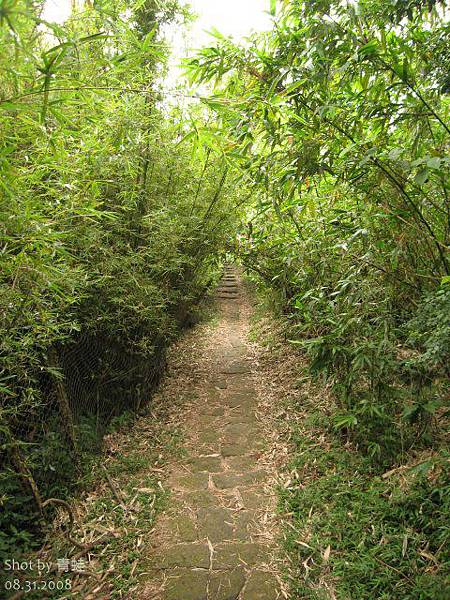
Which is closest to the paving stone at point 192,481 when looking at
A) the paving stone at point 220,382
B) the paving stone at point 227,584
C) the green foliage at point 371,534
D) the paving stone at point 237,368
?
the green foliage at point 371,534

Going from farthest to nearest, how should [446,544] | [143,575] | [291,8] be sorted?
[143,575] < [291,8] < [446,544]

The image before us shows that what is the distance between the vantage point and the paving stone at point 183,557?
223cm

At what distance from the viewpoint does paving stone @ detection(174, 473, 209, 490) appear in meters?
2.97

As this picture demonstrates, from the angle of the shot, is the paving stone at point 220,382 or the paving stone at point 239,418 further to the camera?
the paving stone at point 220,382

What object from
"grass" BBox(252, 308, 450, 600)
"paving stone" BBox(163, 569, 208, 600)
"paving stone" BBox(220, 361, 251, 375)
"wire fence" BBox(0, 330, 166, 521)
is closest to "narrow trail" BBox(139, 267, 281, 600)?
"paving stone" BBox(163, 569, 208, 600)

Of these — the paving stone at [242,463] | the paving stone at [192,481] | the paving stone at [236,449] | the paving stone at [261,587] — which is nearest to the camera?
the paving stone at [261,587]

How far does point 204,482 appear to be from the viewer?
3.02 meters

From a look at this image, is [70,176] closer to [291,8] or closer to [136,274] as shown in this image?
[136,274]

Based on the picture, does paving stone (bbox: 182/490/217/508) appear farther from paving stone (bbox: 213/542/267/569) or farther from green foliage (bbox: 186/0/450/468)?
green foliage (bbox: 186/0/450/468)

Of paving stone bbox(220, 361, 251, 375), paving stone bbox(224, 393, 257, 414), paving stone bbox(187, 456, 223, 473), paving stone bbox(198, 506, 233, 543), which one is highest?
paving stone bbox(220, 361, 251, 375)

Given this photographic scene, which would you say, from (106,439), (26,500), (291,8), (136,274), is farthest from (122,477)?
(291,8)

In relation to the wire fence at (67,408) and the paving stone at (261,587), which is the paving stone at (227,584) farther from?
the wire fence at (67,408)

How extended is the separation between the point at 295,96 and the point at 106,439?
3100mm

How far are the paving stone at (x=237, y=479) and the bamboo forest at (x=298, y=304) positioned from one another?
0.02m
